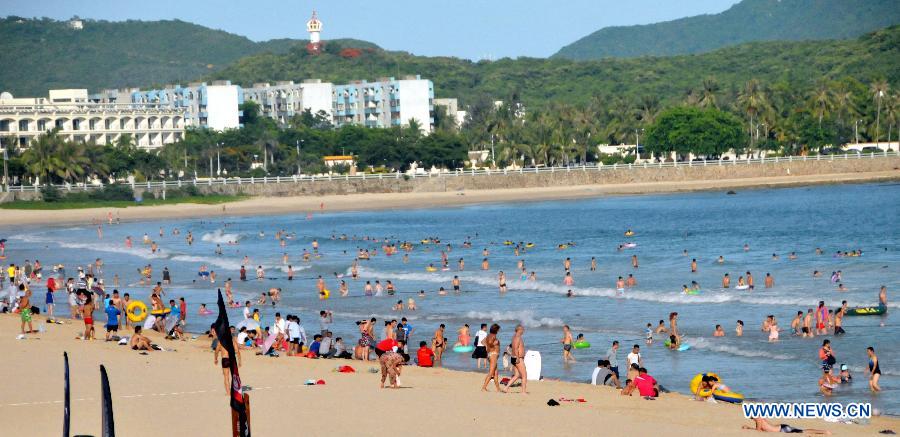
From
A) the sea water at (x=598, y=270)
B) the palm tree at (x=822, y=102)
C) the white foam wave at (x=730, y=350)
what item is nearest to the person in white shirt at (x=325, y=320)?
the sea water at (x=598, y=270)

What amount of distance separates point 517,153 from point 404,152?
30.5ft

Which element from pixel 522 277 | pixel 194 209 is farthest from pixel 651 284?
pixel 194 209

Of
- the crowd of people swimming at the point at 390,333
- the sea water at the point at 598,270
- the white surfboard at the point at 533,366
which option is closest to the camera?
the crowd of people swimming at the point at 390,333

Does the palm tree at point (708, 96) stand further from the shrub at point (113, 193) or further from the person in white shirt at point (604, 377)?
the person in white shirt at point (604, 377)

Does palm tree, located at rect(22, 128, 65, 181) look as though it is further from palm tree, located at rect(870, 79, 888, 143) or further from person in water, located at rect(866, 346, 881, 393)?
person in water, located at rect(866, 346, 881, 393)

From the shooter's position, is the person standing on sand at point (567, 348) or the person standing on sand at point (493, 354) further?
the person standing on sand at point (567, 348)

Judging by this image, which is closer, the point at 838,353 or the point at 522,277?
the point at 838,353

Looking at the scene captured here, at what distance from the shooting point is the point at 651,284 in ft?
118

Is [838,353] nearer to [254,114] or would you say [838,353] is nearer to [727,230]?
[727,230]

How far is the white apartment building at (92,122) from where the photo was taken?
4075 inches

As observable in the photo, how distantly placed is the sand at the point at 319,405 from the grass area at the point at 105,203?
58621 millimetres

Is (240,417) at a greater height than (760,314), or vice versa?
(240,417)

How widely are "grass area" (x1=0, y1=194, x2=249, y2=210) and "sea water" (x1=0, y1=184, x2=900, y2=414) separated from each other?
26.9 ft

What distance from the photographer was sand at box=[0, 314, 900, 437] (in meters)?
14.7
